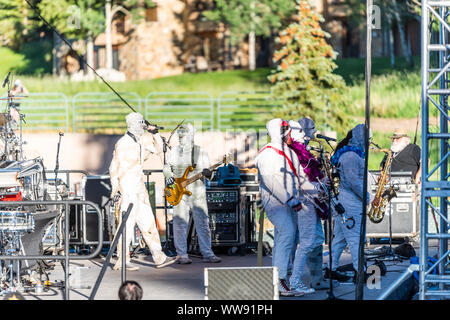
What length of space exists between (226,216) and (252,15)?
2953 centimetres

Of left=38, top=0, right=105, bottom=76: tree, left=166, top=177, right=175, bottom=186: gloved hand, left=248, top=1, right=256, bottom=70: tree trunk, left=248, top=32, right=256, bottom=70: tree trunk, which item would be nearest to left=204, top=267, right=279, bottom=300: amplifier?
left=166, top=177, right=175, bottom=186: gloved hand

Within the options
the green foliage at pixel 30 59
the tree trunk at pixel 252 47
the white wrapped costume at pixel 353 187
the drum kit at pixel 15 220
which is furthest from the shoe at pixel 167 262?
the green foliage at pixel 30 59

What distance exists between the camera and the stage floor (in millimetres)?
10453

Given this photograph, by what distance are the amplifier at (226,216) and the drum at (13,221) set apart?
4.19 metres

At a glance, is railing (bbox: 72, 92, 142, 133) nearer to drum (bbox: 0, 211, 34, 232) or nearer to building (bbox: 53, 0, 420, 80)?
building (bbox: 53, 0, 420, 80)

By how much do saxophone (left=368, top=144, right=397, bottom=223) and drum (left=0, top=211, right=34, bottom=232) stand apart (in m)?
5.64

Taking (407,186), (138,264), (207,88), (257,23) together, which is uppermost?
(257,23)

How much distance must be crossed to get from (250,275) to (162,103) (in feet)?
92.5

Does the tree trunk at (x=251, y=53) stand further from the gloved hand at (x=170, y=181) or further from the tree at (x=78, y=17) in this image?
the gloved hand at (x=170, y=181)

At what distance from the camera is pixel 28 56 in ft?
151

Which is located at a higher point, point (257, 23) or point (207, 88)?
point (257, 23)

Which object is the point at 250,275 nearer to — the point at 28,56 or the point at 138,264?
the point at 138,264

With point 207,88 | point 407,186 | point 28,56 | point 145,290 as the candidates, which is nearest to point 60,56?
point 28,56

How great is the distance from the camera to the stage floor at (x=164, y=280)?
10453 mm
